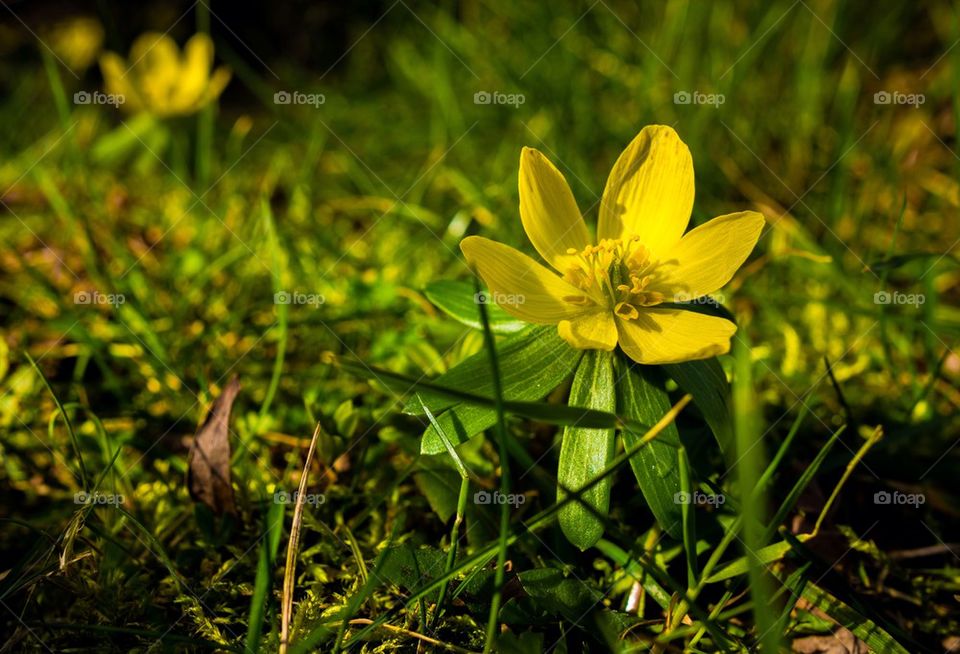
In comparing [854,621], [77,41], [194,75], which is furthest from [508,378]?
[77,41]

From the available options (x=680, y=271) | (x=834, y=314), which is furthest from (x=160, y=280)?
(x=834, y=314)

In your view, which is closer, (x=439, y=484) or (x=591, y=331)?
(x=591, y=331)

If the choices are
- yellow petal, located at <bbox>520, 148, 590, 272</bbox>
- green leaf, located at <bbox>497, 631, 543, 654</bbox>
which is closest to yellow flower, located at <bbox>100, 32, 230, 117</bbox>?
yellow petal, located at <bbox>520, 148, 590, 272</bbox>

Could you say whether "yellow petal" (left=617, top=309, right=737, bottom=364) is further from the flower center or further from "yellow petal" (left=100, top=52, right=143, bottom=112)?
"yellow petal" (left=100, top=52, right=143, bottom=112)

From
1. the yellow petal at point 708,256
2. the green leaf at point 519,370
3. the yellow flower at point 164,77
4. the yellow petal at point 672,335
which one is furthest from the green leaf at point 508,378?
the yellow flower at point 164,77

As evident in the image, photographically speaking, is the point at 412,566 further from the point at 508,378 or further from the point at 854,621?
the point at 854,621

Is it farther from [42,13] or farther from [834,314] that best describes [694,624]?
[42,13]
